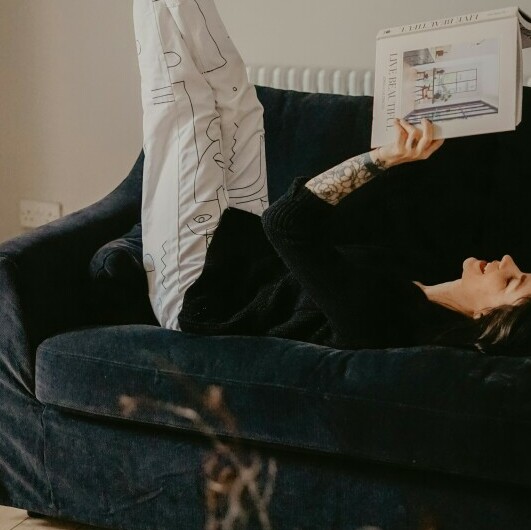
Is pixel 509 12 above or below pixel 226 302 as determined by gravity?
above

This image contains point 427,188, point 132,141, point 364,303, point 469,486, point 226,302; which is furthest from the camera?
point 132,141

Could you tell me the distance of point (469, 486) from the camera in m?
1.56

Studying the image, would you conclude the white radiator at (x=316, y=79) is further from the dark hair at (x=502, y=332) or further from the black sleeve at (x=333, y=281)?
the dark hair at (x=502, y=332)

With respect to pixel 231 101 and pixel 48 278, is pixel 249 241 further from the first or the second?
pixel 48 278

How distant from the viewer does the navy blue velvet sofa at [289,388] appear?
155 centimetres

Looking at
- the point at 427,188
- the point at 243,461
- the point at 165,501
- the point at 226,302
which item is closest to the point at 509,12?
the point at 427,188

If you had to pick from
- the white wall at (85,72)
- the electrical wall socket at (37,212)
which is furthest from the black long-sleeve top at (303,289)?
the electrical wall socket at (37,212)

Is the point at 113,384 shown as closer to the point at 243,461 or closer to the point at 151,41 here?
the point at 243,461

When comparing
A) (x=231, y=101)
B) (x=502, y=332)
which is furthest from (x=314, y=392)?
(x=231, y=101)

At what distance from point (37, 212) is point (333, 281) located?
5.36 ft

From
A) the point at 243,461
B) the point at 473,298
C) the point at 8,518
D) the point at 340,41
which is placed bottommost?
the point at 8,518

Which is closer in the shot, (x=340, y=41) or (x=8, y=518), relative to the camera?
(x=8, y=518)

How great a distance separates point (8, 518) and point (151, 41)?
1.02 meters

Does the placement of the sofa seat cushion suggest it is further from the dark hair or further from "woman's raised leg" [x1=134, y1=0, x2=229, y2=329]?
"woman's raised leg" [x1=134, y1=0, x2=229, y2=329]
